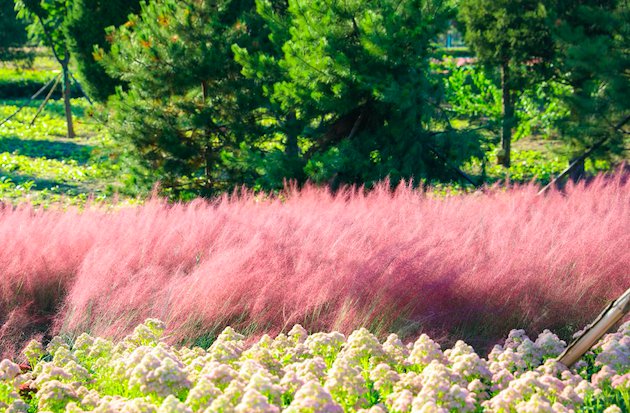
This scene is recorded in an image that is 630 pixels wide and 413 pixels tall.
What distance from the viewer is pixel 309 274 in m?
4.53

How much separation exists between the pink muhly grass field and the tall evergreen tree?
19.9 feet

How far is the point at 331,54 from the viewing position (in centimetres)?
789

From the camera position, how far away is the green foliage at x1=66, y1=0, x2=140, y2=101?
12.4 metres

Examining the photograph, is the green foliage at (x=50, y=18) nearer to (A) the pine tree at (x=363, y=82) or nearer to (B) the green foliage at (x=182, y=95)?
(B) the green foliage at (x=182, y=95)

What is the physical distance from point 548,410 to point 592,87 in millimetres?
7340

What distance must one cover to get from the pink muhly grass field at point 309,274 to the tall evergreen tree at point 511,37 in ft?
19.9

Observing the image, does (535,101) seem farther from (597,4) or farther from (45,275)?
(45,275)

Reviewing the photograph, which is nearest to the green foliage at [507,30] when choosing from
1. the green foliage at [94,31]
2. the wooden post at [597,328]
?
the green foliage at [94,31]

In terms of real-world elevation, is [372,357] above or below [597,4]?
below

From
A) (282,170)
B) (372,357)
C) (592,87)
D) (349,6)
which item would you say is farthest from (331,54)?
(372,357)

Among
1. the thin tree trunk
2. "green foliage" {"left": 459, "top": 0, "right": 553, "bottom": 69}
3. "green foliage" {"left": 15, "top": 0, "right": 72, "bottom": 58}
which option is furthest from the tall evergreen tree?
"green foliage" {"left": 15, "top": 0, "right": 72, "bottom": 58}

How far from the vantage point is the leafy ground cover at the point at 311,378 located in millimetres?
2885

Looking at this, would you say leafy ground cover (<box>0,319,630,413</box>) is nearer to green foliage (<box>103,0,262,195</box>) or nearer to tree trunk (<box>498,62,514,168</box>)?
green foliage (<box>103,0,262,195</box>)

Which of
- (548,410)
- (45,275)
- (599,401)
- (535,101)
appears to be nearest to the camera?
(548,410)
